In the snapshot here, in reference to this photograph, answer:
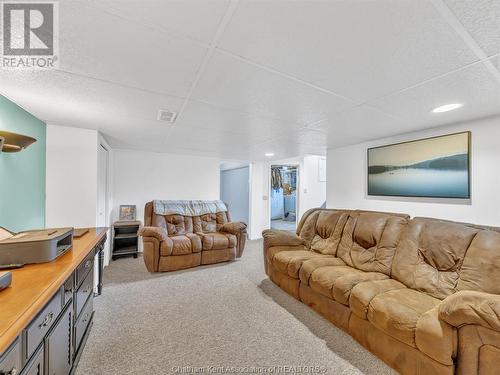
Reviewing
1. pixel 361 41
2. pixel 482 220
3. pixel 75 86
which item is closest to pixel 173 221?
pixel 75 86

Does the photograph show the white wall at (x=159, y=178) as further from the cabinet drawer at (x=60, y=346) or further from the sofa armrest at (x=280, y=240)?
the cabinet drawer at (x=60, y=346)

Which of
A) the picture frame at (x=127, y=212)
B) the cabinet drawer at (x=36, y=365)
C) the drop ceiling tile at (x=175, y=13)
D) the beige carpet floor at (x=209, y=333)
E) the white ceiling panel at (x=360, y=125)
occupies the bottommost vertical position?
the beige carpet floor at (x=209, y=333)

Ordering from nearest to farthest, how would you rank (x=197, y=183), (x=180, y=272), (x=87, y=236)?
(x=87, y=236)
(x=180, y=272)
(x=197, y=183)

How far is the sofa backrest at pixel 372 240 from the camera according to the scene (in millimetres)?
2234

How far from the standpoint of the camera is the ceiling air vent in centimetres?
223

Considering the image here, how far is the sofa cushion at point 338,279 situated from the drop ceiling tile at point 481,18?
5.91ft

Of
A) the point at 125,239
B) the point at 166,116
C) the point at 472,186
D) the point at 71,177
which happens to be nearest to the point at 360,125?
the point at 472,186

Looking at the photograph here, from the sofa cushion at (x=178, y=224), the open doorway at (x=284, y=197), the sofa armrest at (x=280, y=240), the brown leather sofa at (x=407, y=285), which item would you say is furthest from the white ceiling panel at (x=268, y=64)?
the open doorway at (x=284, y=197)

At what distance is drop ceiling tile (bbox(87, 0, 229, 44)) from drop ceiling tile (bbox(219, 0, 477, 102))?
0.31 ft

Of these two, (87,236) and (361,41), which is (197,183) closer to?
(87,236)

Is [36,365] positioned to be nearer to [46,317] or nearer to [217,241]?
[46,317]

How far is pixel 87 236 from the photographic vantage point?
204 cm

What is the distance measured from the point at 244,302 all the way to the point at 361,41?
99.7 inches

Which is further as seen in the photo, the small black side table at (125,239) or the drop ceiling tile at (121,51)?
the small black side table at (125,239)
